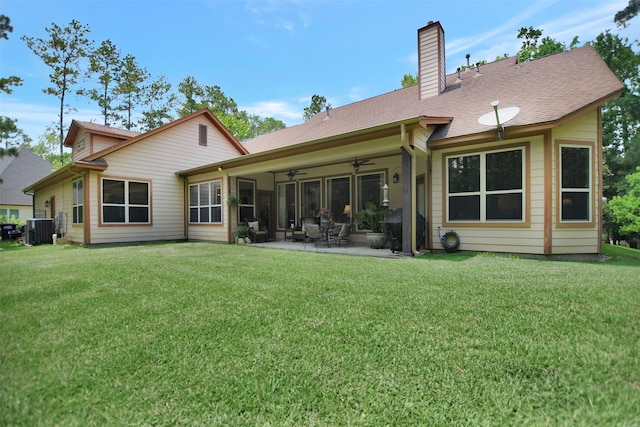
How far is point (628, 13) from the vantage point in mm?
3232

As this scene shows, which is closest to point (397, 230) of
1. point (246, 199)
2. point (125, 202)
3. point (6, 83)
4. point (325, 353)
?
point (325, 353)

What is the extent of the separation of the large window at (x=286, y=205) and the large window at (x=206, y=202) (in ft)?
7.38

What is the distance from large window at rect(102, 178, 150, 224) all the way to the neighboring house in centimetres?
1195

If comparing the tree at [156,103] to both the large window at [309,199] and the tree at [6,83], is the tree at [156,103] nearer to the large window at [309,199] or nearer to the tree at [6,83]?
the large window at [309,199]

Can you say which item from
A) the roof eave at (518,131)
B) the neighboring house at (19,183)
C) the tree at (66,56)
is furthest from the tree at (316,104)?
the roof eave at (518,131)

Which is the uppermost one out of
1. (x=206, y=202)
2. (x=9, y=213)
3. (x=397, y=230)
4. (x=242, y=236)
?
(x=206, y=202)

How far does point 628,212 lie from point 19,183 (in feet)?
101

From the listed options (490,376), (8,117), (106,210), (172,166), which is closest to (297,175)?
(172,166)

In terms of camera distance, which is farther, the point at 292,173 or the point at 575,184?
the point at 292,173

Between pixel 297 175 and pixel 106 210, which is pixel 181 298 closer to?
pixel 297 175

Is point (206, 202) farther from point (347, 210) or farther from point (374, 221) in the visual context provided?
point (374, 221)

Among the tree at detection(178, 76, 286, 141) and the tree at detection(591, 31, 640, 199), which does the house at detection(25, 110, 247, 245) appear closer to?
the tree at detection(591, 31, 640, 199)

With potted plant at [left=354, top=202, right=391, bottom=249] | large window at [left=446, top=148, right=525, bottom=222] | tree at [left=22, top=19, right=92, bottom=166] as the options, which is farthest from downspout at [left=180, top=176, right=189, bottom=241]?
large window at [left=446, top=148, right=525, bottom=222]

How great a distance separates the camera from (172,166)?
11812mm
